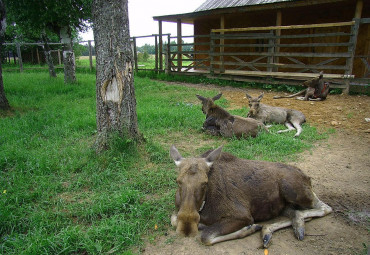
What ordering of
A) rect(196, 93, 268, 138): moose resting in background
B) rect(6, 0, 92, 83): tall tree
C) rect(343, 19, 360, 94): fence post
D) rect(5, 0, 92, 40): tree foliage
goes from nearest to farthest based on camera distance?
1. rect(196, 93, 268, 138): moose resting in background
2. rect(5, 0, 92, 40): tree foliage
3. rect(6, 0, 92, 83): tall tree
4. rect(343, 19, 360, 94): fence post

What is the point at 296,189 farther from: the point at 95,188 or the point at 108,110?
the point at 108,110

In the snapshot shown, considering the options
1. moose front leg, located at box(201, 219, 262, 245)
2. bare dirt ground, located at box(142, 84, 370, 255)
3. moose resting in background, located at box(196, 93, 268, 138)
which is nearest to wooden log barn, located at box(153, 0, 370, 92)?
bare dirt ground, located at box(142, 84, 370, 255)

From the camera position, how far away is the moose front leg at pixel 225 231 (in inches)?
130

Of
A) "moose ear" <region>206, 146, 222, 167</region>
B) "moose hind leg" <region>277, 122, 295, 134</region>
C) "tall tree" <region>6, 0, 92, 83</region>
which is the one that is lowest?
"moose hind leg" <region>277, 122, 295, 134</region>

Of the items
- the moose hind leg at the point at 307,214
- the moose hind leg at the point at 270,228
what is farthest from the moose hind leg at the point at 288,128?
the moose hind leg at the point at 270,228

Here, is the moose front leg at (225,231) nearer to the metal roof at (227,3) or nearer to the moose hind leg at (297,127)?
the moose hind leg at (297,127)

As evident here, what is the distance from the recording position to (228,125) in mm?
7074

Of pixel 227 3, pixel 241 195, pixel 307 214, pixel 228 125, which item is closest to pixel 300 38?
pixel 227 3

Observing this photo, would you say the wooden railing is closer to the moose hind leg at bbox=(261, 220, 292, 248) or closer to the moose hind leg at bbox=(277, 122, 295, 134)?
the moose hind leg at bbox=(277, 122, 295, 134)

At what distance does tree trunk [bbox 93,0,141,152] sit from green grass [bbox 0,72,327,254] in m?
0.39

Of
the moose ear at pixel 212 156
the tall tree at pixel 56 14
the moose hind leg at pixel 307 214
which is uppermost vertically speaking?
the tall tree at pixel 56 14

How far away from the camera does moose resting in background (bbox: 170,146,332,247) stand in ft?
10.9

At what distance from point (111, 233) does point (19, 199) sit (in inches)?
69.4

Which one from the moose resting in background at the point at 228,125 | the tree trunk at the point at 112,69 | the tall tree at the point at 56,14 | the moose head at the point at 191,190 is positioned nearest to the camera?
the moose head at the point at 191,190
